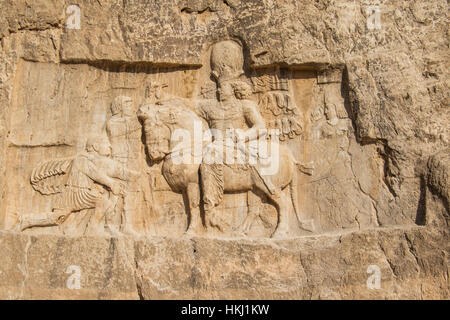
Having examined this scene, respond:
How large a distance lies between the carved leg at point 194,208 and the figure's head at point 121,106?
3.22ft

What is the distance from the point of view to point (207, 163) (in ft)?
20.5

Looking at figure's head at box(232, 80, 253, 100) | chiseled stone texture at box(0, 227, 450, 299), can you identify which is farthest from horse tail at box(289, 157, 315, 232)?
figure's head at box(232, 80, 253, 100)

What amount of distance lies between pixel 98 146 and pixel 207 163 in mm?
1099

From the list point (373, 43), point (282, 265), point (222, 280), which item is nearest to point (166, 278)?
point (222, 280)

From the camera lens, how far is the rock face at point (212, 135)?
237 inches

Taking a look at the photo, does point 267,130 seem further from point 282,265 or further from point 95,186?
point 95,186

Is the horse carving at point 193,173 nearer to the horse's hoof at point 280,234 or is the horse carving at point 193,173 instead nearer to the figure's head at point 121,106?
the horse's hoof at point 280,234

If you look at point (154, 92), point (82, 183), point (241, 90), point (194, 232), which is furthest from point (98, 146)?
point (241, 90)

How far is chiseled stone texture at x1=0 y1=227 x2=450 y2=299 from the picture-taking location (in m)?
5.87

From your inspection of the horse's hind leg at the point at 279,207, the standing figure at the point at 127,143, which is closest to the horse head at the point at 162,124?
the standing figure at the point at 127,143

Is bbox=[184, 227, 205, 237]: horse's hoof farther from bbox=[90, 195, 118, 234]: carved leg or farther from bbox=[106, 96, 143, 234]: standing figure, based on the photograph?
bbox=[90, 195, 118, 234]: carved leg

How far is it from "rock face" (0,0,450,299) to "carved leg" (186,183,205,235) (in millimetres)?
21

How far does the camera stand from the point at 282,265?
597cm

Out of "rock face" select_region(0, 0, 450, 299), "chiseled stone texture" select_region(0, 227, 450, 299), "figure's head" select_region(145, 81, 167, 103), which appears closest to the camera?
"chiseled stone texture" select_region(0, 227, 450, 299)
